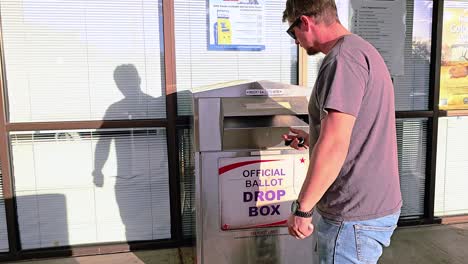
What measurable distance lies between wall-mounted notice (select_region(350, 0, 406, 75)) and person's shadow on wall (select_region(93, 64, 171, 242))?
1.90 meters

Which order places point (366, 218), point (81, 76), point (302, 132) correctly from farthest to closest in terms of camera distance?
point (81, 76) < point (302, 132) < point (366, 218)

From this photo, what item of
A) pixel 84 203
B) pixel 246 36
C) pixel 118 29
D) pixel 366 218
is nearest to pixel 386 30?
pixel 246 36

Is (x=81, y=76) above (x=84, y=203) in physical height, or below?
above

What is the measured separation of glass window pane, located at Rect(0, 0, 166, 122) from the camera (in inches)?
129

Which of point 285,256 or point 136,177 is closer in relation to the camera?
point 285,256

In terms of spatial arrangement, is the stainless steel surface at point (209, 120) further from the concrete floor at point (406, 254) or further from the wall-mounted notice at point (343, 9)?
the wall-mounted notice at point (343, 9)

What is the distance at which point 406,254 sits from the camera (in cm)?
354

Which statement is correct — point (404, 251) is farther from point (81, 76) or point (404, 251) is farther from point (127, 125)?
point (81, 76)

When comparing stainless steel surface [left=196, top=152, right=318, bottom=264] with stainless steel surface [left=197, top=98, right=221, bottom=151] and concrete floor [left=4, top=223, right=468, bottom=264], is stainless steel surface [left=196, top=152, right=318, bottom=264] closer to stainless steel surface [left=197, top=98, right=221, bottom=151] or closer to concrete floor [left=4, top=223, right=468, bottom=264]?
stainless steel surface [left=197, top=98, right=221, bottom=151]

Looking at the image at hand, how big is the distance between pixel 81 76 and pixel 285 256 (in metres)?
2.11

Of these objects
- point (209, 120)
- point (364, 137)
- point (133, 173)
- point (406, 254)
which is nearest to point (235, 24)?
point (209, 120)

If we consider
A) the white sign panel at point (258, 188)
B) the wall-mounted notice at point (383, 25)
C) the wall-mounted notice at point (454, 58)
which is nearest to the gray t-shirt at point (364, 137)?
the white sign panel at point (258, 188)

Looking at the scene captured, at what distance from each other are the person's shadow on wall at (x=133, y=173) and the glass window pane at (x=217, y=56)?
1.06ft

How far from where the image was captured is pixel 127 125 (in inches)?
136
